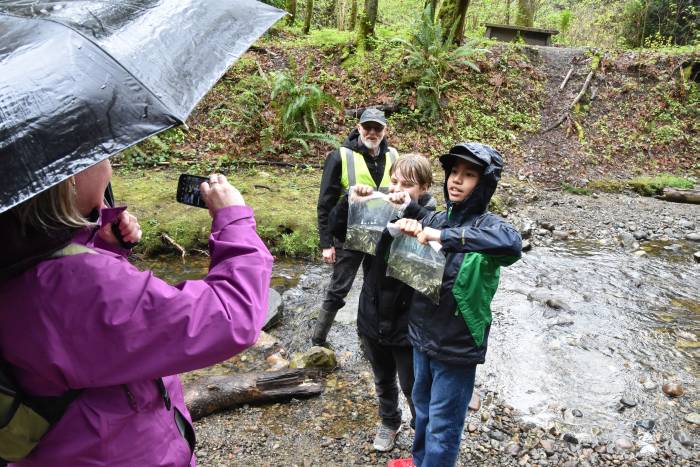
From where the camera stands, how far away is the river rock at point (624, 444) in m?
3.42

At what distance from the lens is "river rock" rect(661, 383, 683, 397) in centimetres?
402

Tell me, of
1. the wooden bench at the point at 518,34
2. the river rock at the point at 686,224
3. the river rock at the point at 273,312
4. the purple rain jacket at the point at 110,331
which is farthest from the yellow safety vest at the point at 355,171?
the wooden bench at the point at 518,34

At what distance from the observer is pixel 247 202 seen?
7711 millimetres

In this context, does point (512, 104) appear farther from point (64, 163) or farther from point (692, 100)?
point (64, 163)

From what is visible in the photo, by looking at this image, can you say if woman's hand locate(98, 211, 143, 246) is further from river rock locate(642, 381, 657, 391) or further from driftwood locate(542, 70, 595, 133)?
driftwood locate(542, 70, 595, 133)

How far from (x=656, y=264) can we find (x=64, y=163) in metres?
7.96

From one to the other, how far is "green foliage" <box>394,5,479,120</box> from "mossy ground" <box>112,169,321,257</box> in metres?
4.46

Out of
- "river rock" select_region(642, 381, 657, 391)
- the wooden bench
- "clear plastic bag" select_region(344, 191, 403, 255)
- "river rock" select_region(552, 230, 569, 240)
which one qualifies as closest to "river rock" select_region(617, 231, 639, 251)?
"river rock" select_region(552, 230, 569, 240)

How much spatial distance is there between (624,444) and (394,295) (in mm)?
2087

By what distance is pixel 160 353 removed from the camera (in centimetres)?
122

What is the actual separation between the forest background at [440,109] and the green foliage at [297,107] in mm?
29

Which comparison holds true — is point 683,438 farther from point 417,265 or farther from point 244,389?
point 244,389

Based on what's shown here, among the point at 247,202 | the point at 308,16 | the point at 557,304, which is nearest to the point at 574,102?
the point at 308,16

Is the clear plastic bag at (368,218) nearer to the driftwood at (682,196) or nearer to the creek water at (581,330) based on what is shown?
the creek water at (581,330)
